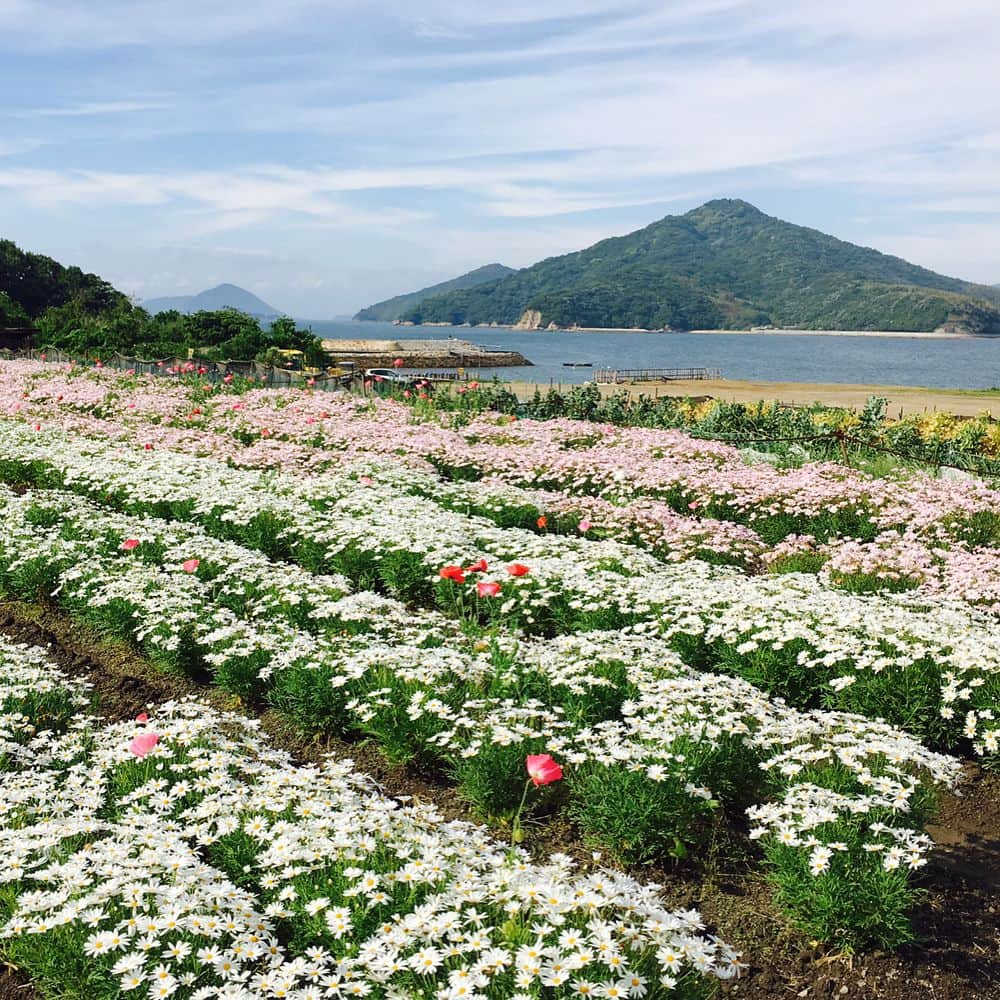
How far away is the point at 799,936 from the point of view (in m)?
4.33

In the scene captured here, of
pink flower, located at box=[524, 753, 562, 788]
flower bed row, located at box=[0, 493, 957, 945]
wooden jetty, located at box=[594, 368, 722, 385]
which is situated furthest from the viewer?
wooden jetty, located at box=[594, 368, 722, 385]

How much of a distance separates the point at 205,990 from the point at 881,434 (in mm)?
16795

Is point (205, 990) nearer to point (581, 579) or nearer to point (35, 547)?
point (581, 579)

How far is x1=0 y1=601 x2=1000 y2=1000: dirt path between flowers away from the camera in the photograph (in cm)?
402

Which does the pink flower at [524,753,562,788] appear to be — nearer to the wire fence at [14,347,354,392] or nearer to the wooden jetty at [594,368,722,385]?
the wire fence at [14,347,354,392]

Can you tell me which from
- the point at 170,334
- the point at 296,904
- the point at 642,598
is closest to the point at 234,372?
the point at 170,334

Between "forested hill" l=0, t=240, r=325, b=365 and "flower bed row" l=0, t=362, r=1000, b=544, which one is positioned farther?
"forested hill" l=0, t=240, r=325, b=365

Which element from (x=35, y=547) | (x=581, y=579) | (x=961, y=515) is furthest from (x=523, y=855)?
(x=961, y=515)

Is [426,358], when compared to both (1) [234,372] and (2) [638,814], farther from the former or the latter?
(2) [638,814]

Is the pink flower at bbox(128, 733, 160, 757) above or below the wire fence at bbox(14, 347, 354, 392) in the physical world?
below

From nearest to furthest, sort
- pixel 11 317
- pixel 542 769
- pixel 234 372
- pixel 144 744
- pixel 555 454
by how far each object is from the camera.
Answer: pixel 542 769 → pixel 144 744 → pixel 555 454 → pixel 234 372 → pixel 11 317

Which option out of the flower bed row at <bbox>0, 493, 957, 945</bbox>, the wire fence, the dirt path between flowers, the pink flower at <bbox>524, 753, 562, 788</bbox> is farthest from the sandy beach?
the pink flower at <bbox>524, 753, 562, 788</bbox>

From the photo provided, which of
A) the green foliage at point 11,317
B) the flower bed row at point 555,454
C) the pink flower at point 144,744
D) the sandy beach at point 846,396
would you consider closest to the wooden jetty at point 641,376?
the sandy beach at point 846,396

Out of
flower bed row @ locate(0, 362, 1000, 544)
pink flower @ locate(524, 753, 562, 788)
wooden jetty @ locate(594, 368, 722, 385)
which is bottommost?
pink flower @ locate(524, 753, 562, 788)
